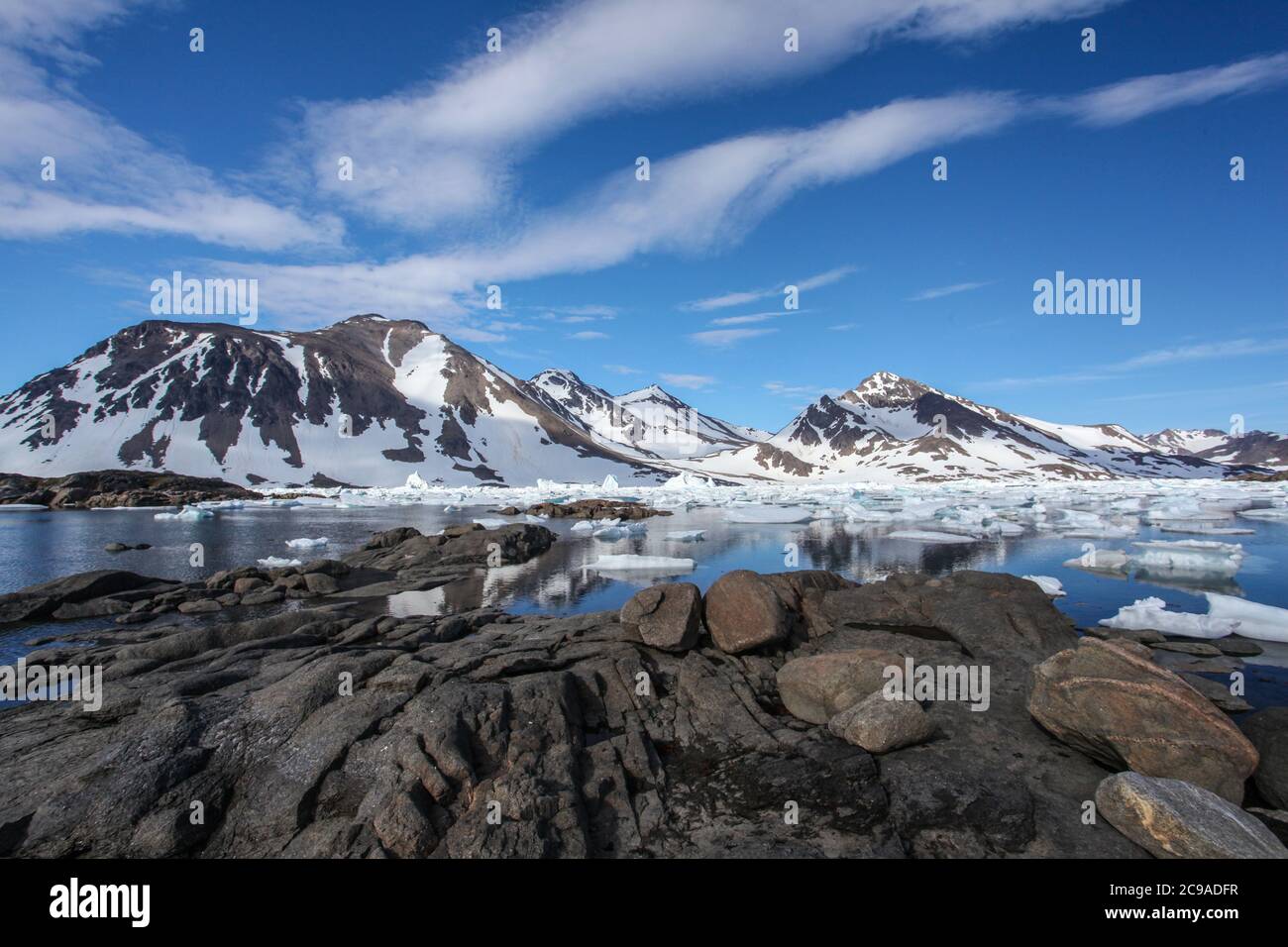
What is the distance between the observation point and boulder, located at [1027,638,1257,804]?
22.3 feet

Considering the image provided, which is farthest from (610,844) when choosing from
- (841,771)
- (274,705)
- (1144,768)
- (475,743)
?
(1144,768)

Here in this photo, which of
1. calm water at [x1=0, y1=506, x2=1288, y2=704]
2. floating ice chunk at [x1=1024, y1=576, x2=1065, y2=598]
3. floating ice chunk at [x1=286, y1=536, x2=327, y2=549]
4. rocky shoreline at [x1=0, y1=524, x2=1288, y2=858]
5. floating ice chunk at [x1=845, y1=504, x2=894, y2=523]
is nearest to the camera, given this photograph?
rocky shoreline at [x1=0, y1=524, x2=1288, y2=858]

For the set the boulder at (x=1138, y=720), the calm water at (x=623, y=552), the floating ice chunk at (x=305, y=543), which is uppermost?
the boulder at (x=1138, y=720)

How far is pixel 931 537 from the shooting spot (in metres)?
35.2

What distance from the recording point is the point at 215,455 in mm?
128375

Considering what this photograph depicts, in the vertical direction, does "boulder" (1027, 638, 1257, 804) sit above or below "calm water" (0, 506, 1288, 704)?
above

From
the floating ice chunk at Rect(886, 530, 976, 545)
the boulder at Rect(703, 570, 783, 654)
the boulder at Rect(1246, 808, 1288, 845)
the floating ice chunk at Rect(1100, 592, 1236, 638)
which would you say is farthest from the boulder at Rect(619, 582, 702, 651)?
the floating ice chunk at Rect(886, 530, 976, 545)

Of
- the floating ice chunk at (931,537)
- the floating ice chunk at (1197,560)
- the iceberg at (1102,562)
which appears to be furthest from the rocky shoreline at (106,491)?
the floating ice chunk at (1197,560)

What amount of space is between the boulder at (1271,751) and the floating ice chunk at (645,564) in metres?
17.9

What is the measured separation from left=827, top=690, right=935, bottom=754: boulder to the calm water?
744 centimetres

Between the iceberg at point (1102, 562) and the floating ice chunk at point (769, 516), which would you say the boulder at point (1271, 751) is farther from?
the floating ice chunk at point (769, 516)

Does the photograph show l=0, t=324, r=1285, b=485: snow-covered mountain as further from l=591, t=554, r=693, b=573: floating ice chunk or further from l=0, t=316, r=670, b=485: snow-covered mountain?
l=591, t=554, r=693, b=573: floating ice chunk

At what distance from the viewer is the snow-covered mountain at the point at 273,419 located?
124500 millimetres
